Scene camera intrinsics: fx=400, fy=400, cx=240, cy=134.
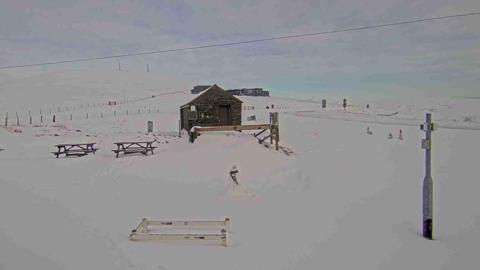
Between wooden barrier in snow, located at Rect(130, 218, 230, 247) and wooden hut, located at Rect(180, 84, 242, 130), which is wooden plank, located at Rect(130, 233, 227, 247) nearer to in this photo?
wooden barrier in snow, located at Rect(130, 218, 230, 247)

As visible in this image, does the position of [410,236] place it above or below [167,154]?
below

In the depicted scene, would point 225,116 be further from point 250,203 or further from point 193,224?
point 193,224

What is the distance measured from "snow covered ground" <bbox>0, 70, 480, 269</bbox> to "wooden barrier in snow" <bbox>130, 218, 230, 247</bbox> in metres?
0.21

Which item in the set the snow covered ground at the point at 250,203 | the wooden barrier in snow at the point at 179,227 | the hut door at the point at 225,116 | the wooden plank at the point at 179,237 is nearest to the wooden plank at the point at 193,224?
the wooden barrier in snow at the point at 179,227

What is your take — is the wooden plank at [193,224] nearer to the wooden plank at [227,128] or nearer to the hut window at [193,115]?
the wooden plank at [227,128]

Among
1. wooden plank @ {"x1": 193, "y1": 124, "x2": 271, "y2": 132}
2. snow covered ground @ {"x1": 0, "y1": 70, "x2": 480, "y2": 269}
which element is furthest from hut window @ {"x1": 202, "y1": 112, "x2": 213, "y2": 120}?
wooden plank @ {"x1": 193, "y1": 124, "x2": 271, "y2": 132}

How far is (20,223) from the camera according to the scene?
351 inches

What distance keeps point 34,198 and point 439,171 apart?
15803 millimetres

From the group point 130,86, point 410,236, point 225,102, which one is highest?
point 130,86

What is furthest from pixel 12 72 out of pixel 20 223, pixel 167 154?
pixel 20 223

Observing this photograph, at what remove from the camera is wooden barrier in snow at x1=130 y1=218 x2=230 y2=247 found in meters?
8.24

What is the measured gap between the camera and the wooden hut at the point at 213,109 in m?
27.1

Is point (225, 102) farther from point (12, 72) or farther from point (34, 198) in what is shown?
point (12, 72)

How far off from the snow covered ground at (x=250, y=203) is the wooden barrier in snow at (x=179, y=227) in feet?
0.69
